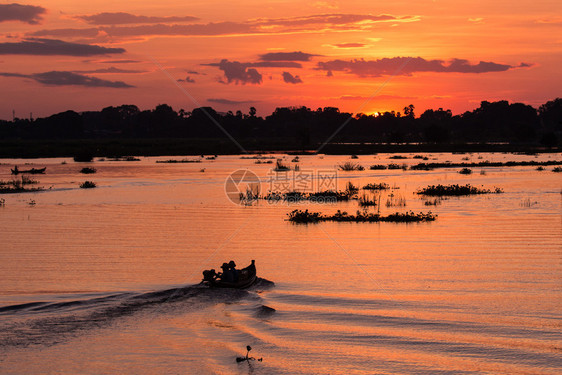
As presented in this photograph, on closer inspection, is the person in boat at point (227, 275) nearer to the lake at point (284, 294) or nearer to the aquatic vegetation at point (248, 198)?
the lake at point (284, 294)

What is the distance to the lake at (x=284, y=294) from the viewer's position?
46.8 feet

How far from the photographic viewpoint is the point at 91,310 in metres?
17.8

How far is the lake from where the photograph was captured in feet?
46.8

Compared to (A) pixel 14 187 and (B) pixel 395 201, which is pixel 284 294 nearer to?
(B) pixel 395 201

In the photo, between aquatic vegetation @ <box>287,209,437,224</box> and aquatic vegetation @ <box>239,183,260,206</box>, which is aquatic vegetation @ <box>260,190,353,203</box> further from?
aquatic vegetation @ <box>287,209,437,224</box>

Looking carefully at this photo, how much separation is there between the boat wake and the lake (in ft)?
0.19

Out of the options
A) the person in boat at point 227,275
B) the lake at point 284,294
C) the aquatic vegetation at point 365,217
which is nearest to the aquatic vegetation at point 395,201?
the lake at point 284,294

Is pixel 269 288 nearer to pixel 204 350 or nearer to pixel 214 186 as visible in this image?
pixel 204 350

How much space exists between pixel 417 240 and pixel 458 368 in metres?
16.2

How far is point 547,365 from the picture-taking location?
44.4 ft


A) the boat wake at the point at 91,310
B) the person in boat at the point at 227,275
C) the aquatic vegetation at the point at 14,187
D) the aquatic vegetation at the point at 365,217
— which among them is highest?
the aquatic vegetation at the point at 14,187

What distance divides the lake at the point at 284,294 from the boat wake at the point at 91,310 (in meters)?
0.06

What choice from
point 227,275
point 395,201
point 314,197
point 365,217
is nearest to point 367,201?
point 395,201

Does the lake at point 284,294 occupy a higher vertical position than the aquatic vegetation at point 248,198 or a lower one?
lower
